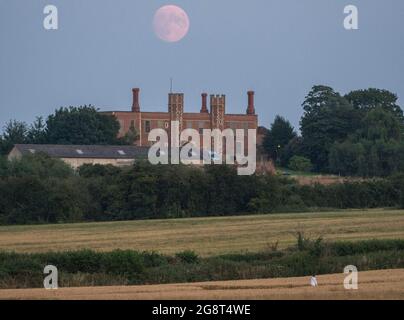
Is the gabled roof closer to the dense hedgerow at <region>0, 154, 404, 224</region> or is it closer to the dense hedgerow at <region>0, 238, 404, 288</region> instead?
the dense hedgerow at <region>0, 154, 404, 224</region>

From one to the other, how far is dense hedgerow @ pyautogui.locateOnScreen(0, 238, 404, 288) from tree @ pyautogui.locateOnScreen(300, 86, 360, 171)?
3114 inches

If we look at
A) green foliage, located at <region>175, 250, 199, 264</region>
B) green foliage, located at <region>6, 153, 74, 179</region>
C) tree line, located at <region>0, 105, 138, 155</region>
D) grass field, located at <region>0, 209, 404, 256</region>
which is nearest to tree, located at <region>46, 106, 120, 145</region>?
tree line, located at <region>0, 105, 138, 155</region>

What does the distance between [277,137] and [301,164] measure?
60.1ft

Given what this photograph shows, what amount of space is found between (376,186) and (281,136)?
54568mm

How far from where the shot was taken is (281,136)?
14262 centimetres

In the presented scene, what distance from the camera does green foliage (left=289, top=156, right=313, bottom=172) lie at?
408 ft

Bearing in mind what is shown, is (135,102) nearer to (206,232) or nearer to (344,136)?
(344,136)

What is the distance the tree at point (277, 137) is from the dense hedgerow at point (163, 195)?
51.3m

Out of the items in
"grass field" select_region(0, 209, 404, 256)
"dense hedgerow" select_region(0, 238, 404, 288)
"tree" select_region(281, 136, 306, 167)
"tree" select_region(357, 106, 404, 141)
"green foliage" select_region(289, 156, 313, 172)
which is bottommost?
"grass field" select_region(0, 209, 404, 256)

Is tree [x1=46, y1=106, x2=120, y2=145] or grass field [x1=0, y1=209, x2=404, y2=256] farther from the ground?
tree [x1=46, y1=106, x2=120, y2=145]

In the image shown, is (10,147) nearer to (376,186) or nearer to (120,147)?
(120,147)

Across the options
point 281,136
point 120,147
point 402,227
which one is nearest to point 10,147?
point 120,147

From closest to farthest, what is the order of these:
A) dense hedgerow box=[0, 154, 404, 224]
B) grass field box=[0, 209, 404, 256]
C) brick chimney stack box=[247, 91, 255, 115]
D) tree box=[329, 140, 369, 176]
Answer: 1. grass field box=[0, 209, 404, 256]
2. dense hedgerow box=[0, 154, 404, 224]
3. tree box=[329, 140, 369, 176]
4. brick chimney stack box=[247, 91, 255, 115]

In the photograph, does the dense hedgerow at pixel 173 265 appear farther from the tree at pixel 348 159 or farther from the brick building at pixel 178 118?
the brick building at pixel 178 118
